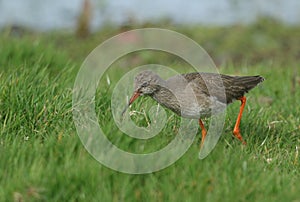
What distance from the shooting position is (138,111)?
5.52m

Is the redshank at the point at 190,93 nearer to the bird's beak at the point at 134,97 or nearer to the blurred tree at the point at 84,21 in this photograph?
the bird's beak at the point at 134,97

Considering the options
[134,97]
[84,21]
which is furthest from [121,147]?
[84,21]

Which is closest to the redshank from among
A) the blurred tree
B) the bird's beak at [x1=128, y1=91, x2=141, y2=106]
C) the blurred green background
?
the bird's beak at [x1=128, y1=91, x2=141, y2=106]

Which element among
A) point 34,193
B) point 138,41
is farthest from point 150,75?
point 138,41

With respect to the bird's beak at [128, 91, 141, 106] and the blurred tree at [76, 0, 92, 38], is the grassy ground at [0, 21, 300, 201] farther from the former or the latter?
the blurred tree at [76, 0, 92, 38]

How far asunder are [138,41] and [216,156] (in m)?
7.52

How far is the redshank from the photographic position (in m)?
5.45

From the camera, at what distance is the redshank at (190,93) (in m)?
5.45

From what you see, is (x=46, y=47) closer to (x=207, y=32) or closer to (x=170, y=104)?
(x=170, y=104)

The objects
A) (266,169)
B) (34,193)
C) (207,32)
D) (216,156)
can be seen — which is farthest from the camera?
(207,32)

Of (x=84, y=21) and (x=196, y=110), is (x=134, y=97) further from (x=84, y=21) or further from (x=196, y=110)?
(x=84, y=21)

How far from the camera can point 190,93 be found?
5559 millimetres

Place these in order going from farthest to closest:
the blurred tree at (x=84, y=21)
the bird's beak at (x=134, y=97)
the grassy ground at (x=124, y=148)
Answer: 1. the blurred tree at (x=84, y=21)
2. the bird's beak at (x=134, y=97)
3. the grassy ground at (x=124, y=148)

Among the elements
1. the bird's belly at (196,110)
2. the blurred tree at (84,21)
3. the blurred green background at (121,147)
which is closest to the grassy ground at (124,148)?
the blurred green background at (121,147)
